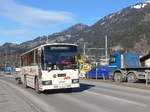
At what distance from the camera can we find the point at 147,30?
11731 centimetres

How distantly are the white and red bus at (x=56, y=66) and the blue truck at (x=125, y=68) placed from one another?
10663 mm

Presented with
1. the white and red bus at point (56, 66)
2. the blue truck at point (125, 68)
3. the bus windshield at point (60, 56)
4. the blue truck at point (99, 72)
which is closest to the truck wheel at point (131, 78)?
the blue truck at point (125, 68)

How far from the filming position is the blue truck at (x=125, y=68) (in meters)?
25.6

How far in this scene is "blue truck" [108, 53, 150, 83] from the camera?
25584 millimetres

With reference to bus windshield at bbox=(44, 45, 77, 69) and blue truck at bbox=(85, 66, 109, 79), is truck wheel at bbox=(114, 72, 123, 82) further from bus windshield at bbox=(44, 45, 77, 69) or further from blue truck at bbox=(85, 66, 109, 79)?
bus windshield at bbox=(44, 45, 77, 69)

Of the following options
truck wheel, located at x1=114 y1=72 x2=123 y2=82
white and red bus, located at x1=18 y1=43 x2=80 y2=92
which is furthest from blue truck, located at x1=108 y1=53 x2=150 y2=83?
white and red bus, located at x1=18 y1=43 x2=80 y2=92

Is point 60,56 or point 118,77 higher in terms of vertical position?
point 60,56

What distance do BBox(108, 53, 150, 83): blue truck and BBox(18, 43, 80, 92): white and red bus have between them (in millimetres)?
10663

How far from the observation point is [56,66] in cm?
1603

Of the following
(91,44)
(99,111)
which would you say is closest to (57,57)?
(99,111)

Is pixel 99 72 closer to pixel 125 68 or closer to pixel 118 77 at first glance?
pixel 118 77

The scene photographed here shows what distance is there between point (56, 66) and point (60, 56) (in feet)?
2.19

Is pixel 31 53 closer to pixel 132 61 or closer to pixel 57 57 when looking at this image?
pixel 57 57

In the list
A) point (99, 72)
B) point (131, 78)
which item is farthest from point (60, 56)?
point (99, 72)
